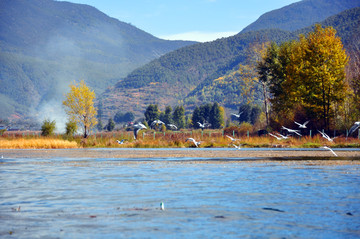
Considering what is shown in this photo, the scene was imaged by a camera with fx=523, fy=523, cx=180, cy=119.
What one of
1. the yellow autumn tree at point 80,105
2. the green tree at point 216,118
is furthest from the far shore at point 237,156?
the green tree at point 216,118

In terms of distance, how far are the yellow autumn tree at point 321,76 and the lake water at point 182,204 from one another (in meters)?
36.8

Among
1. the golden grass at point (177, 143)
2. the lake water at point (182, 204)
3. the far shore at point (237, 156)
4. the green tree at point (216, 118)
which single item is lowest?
the lake water at point (182, 204)

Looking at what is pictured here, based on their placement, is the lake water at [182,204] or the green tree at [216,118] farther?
the green tree at [216,118]

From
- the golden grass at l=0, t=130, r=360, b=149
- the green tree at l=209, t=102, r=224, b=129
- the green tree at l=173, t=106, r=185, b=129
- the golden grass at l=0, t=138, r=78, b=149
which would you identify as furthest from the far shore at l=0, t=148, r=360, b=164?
the green tree at l=173, t=106, r=185, b=129

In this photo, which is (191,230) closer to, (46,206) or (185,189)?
(46,206)

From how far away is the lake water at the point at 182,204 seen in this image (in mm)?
13398

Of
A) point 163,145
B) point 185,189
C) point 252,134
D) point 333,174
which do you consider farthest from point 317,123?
point 185,189

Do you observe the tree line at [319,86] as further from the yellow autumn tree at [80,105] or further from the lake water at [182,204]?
the lake water at [182,204]

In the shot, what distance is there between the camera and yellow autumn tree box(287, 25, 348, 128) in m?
63.7

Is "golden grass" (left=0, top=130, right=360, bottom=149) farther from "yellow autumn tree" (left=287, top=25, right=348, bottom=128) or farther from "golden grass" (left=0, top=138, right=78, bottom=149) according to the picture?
"yellow autumn tree" (left=287, top=25, right=348, bottom=128)

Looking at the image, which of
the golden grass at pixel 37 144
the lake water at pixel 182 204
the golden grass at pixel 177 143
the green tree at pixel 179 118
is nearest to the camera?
the lake water at pixel 182 204

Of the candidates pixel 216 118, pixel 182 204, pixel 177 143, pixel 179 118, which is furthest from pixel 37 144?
Answer: pixel 179 118

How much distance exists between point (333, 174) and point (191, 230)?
49.0 ft

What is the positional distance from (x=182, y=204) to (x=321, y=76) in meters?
50.0
